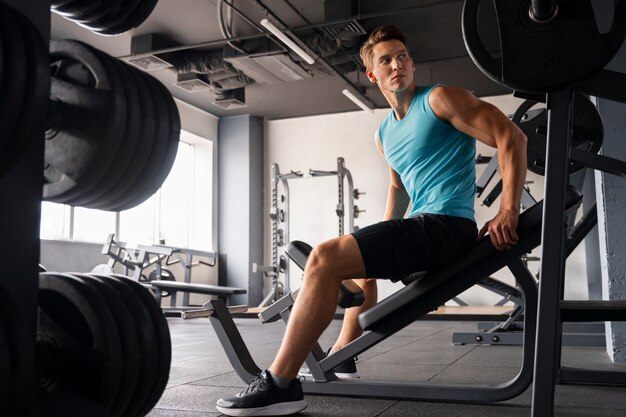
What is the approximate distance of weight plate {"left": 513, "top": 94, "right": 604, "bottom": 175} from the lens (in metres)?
2.51

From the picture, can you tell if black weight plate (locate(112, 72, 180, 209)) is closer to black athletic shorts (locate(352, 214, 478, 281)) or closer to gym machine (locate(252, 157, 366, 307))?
black athletic shorts (locate(352, 214, 478, 281))

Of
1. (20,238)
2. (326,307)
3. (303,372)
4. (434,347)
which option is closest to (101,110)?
(20,238)

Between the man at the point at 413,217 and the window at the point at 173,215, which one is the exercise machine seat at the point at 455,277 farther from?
the window at the point at 173,215

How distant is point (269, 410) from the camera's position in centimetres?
172

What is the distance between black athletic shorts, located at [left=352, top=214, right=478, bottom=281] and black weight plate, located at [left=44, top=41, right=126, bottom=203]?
94 centimetres

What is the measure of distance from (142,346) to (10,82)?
50 cm

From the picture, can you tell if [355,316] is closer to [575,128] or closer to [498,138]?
[498,138]

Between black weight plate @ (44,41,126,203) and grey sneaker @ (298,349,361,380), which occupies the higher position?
black weight plate @ (44,41,126,203)

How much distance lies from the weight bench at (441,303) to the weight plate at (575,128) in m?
0.69

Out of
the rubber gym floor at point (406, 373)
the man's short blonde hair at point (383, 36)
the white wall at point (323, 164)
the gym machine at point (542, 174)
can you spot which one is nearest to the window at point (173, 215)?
the white wall at point (323, 164)

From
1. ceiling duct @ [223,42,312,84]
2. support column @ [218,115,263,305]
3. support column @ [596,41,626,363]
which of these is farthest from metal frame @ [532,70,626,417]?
support column @ [218,115,263,305]

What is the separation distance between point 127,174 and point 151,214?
682cm

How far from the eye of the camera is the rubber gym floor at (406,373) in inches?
70.9

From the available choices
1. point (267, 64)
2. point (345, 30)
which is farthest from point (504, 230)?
point (267, 64)
